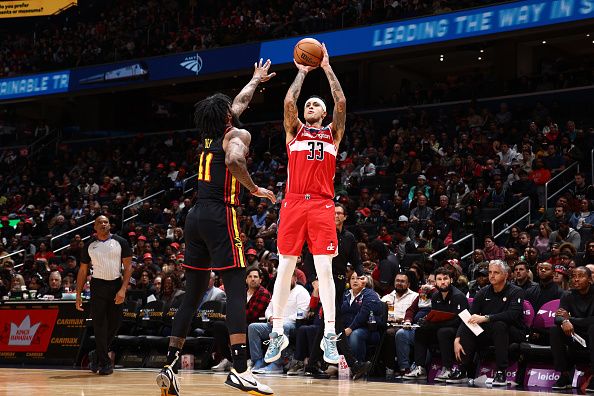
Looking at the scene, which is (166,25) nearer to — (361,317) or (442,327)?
(361,317)

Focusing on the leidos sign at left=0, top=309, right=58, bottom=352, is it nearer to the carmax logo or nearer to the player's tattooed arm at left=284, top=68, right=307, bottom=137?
Result: the player's tattooed arm at left=284, top=68, right=307, bottom=137

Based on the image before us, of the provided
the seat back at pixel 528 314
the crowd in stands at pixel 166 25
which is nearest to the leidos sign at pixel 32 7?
the crowd in stands at pixel 166 25

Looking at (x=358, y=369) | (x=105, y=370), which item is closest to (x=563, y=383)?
(x=358, y=369)

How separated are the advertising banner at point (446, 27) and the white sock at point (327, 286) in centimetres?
1255

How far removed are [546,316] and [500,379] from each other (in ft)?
3.21

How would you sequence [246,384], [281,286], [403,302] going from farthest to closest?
[403,302]
[281,286]
[246,384]

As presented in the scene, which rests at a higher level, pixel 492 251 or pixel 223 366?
pixel 492 251

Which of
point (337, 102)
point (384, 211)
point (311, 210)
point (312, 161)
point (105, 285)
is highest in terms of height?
point (384, 211)

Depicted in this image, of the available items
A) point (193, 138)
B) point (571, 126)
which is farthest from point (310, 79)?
point (571, 126)

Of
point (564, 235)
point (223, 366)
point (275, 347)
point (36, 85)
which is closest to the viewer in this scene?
point (275, 347)

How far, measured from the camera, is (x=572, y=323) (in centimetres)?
979

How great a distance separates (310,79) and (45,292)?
15.0m

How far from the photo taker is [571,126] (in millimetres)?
18469

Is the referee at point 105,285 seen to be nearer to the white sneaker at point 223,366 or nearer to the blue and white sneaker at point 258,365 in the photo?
the white sneaker at point 223,366
